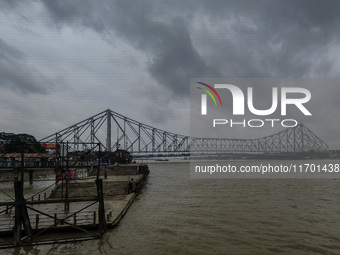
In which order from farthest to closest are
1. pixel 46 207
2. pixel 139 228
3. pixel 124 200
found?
pixel 124 200 < pixel 46 207 < pixel 139 228

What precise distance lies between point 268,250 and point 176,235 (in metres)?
4.18

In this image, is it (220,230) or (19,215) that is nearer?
(19,215)

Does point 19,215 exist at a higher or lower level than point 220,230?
higher

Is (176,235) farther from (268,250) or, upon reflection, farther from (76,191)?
(76,191)

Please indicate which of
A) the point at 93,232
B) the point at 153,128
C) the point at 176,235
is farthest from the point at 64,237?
the point at 153,128

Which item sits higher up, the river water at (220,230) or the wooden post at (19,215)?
the wooden post at (19,215)

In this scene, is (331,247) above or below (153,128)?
below

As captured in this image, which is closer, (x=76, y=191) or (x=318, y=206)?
(x=318, y=206)

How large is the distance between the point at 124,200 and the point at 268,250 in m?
11.3

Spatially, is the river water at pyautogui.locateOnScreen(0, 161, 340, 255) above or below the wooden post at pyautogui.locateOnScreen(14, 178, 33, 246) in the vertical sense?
below

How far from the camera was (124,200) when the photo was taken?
19594 millimetres

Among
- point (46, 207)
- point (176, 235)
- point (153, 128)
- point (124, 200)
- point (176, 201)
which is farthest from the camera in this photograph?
point (153, 128)

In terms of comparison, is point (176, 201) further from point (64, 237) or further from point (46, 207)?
point (64, 237)

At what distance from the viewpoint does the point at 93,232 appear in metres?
12.5
